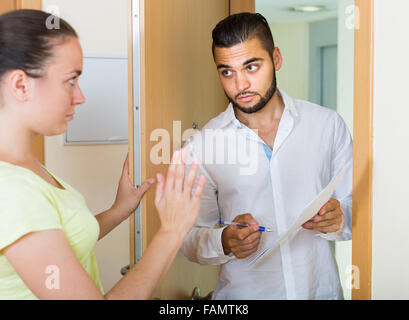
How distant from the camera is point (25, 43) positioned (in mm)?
820

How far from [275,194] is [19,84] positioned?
80 centimetres

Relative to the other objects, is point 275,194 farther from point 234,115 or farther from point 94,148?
point 94,148

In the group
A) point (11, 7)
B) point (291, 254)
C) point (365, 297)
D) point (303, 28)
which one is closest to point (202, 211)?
point (291, 254)

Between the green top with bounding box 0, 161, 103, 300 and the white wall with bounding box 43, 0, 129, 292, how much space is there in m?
1.11

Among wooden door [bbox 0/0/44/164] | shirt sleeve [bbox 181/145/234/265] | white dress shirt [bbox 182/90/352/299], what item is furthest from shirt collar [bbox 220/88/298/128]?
wooden door [bbox 0/0/44/164]

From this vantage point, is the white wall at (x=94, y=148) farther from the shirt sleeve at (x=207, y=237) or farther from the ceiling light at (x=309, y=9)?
the ceiling light at (x=309, y=9)

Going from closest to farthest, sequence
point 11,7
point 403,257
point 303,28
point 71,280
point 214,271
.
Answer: point 71,280
point 403,257
point 11,7
point 214,271
point 303,28

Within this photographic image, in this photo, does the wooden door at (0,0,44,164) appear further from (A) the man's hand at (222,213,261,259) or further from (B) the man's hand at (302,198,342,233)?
(B) the man's hand at (302,198,342,233)

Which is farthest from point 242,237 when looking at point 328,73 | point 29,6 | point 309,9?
point 328,73

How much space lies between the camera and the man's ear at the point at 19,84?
81 centimetres

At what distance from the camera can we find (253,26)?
137 cm

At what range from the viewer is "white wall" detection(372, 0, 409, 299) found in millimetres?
871

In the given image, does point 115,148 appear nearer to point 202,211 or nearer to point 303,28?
point 202,211

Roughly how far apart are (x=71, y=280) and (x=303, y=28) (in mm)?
5154
